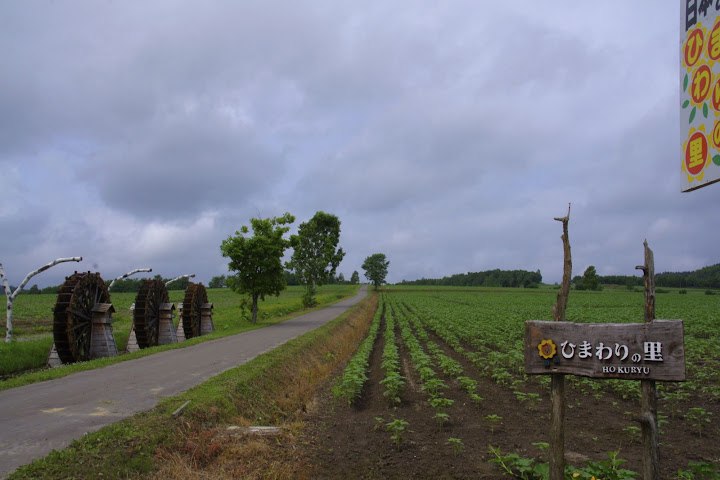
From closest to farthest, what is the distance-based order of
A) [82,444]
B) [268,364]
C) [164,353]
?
1. [82,444]
2. [268,364]
3. [164,353]

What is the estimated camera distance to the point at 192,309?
1002 inches

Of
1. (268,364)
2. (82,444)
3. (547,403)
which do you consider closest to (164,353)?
(268,364)

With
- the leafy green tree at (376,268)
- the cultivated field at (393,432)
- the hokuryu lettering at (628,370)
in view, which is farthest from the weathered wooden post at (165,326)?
the leafy green tree at (376,268)

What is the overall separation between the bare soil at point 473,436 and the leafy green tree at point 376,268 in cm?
10701

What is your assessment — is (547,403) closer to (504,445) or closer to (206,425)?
(504,445)

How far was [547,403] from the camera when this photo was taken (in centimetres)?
889

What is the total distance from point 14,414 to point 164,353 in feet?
25.1

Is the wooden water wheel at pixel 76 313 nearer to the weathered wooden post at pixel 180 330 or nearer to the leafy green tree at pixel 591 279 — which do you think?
the weathered wooden post at pixel 180 330

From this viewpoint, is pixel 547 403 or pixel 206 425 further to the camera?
pixel 547 403

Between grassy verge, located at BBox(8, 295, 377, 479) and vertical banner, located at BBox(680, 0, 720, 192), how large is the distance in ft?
18.2

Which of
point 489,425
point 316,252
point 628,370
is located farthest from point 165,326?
point 316,252

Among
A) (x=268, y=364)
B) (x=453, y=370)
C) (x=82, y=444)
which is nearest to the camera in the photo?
(x=82, y=444)

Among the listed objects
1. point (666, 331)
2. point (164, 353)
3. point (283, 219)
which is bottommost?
point (164, 353)

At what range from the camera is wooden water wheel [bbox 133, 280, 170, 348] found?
66.5 ft
